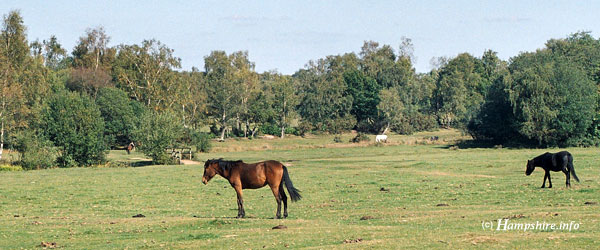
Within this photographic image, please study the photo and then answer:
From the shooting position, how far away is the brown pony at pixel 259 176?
19.2 metres

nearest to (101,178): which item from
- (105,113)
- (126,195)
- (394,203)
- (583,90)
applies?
(126,195)

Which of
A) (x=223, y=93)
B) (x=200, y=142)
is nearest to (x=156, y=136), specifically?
(x=200, y=142)

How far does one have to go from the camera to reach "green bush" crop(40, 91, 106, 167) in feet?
199

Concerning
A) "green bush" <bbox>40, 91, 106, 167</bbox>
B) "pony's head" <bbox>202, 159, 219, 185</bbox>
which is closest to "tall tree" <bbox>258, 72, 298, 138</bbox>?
"green bush" <bbox>40, 91, 106, 167</bbox>

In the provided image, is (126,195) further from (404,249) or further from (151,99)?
(151,99)

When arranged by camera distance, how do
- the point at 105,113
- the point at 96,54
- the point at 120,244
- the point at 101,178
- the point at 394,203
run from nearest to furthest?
1. the point at 120,244
2. the point at 394,203
3. the point at 101,178
4. the point at 105,113
5. the point at 96,54

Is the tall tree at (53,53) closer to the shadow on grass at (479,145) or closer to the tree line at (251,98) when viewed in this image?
the tree line at (251,98)

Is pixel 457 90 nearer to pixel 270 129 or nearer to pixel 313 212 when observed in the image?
pixel 270 129

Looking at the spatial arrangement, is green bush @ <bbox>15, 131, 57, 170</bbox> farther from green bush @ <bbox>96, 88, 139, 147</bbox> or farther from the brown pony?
the brown pony

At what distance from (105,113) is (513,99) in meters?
53.1

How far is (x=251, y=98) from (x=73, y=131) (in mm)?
50086

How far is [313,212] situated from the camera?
73.0 ft

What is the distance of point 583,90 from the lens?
7569 cm

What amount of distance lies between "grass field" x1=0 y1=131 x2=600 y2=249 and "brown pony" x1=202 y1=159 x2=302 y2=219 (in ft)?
2.82
